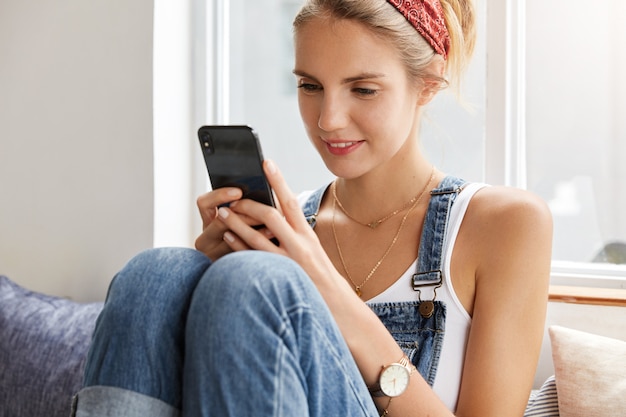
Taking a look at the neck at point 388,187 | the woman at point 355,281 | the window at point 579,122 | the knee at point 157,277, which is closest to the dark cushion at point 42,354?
the woman at point 355,281

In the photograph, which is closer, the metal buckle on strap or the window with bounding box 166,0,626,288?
the metal buckle on strap

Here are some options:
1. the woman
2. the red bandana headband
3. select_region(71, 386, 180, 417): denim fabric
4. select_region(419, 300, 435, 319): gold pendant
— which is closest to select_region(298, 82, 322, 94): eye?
the woman

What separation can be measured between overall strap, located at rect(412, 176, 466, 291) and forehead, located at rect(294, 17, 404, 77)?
0.76ft

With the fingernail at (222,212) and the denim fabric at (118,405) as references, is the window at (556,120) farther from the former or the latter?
the denim fabric at (118,405)

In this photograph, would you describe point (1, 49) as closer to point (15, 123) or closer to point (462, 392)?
point (15, 123)

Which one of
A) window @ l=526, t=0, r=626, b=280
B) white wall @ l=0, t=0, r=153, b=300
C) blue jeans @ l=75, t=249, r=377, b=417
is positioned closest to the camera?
blue jeans @ l=75, t=249, r=377, b=417

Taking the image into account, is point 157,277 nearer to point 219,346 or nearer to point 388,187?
point 219,346

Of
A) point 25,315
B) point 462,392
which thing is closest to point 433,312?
point 462,392

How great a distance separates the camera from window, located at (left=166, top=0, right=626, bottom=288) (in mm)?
1715

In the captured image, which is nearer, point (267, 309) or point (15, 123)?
point (267, 309)

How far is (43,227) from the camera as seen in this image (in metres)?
2.18

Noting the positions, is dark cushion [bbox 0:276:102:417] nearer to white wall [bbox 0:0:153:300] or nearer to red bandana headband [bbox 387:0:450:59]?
white wall [bbox 0:0:153:300]

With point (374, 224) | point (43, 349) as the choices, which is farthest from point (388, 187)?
point (43, 349)

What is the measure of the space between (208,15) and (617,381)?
4.57ft
